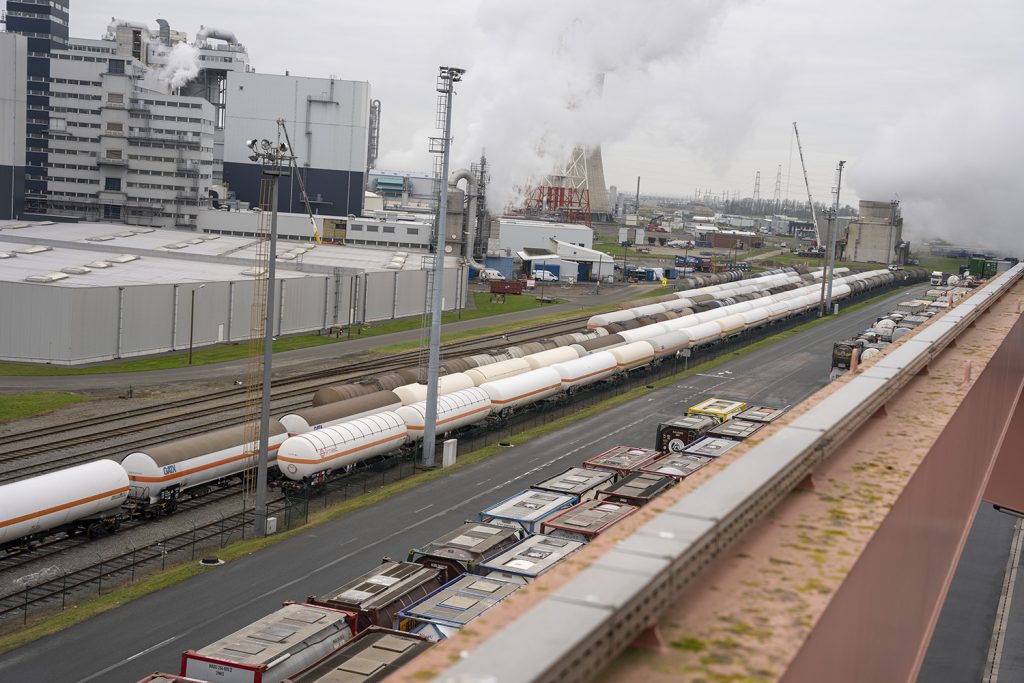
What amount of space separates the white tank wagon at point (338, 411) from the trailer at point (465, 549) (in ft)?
40.5

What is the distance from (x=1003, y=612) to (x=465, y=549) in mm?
14135

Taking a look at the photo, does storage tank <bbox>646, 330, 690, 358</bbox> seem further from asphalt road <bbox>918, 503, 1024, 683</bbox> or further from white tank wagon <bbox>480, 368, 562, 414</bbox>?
asphalt road <bbox>918, 503, 1024, 683</bbox>

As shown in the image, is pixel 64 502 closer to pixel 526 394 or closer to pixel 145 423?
pixel 145 423

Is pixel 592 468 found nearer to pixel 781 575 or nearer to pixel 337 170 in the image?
pixel 781 575


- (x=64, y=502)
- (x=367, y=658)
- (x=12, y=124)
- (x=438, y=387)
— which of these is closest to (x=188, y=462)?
(x=64, y=502)

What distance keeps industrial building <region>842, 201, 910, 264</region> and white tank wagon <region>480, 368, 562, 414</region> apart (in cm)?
11984

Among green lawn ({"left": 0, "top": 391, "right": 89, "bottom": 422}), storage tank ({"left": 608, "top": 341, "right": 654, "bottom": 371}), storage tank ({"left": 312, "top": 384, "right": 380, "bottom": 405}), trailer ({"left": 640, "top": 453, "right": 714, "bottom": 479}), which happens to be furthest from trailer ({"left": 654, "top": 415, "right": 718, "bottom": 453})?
green lawn ({"left": 0, "top": 391, "right": 89, "bottom": 422})

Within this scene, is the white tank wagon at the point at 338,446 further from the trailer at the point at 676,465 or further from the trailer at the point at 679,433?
the trailer at the point at 679,433

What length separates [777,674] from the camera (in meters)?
5.85

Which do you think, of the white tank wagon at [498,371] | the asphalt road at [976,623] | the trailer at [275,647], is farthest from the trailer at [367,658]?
the white tank wagon at [498,371]

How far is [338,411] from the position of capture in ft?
122

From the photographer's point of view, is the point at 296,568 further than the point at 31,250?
No

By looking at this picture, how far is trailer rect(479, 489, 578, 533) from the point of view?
25500 millimetres

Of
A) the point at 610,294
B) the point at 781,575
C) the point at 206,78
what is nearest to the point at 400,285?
the point at 610,294
